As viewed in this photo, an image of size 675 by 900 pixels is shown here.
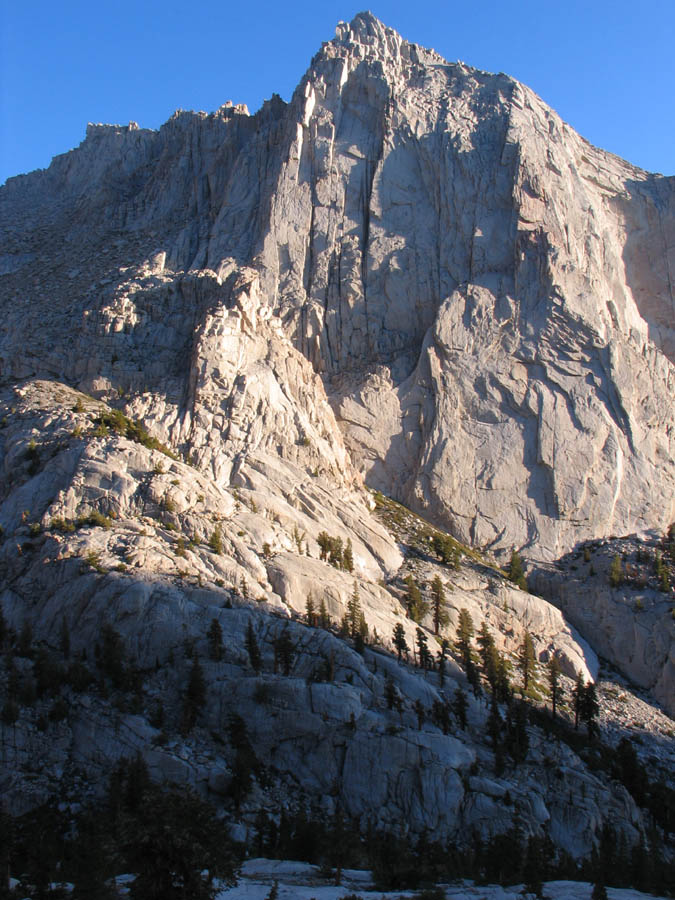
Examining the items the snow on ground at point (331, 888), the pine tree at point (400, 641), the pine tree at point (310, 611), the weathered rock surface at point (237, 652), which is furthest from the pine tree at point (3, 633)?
the pine tree at point (400, 641)

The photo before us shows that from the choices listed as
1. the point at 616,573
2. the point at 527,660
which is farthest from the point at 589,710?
the point at 616,573

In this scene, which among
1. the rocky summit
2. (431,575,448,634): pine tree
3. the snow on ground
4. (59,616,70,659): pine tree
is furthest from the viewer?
(431,575,448,634): pine tree

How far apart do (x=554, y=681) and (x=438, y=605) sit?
12350 mm

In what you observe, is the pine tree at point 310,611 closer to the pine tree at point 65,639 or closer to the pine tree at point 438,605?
the pine tree at point 438,605

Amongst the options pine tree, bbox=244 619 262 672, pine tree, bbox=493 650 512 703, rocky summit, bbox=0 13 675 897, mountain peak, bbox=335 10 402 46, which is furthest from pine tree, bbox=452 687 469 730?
mountain peak, bbox=335 10 402 46

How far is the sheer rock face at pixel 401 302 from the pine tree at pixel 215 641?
2750 centimetres

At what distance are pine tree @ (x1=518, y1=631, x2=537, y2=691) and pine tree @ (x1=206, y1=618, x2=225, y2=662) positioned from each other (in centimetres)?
2676

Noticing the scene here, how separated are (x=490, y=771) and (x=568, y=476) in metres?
46.3

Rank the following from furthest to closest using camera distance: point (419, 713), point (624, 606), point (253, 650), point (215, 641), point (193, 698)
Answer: point (624, 606) → point (253, 650) → point (215, 641) → point (419, 713) → point (193, 698)

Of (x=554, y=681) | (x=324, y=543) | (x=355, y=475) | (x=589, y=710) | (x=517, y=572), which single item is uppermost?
(x=355, y=475)

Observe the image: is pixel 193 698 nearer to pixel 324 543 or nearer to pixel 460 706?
pixel 460 706

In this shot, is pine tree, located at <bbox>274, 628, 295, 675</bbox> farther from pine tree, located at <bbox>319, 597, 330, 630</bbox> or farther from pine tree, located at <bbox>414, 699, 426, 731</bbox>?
pine tree, located at <bbox>414, 699, 426, 731</bbox>

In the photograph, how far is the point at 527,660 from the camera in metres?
70.8

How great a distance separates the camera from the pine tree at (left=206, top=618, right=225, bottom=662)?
5597 cm
